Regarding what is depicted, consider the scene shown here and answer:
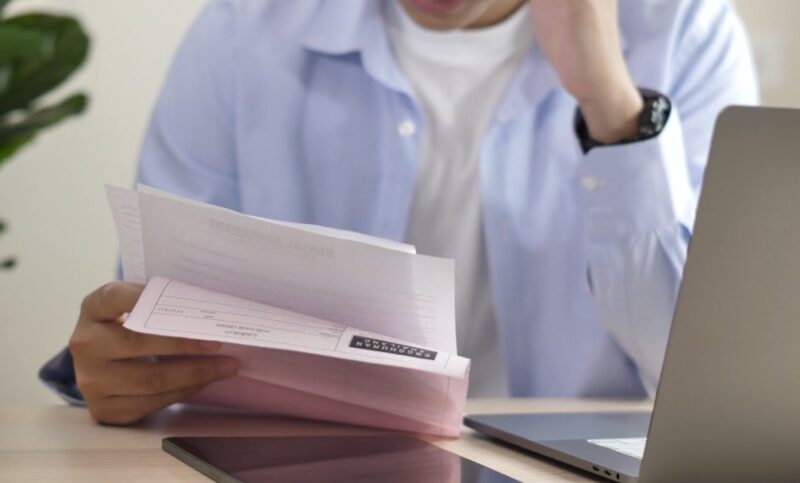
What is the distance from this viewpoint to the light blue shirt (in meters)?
1.30

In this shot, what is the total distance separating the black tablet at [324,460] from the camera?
2.07 ft

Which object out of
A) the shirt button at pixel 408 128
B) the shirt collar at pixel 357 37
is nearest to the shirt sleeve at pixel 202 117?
the shirt collar at pixel 357 37

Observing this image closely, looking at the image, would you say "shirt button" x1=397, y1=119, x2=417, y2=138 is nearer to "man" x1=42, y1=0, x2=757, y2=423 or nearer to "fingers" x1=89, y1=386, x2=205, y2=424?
"man" x1=42, y1=0, x2=757, y2=423

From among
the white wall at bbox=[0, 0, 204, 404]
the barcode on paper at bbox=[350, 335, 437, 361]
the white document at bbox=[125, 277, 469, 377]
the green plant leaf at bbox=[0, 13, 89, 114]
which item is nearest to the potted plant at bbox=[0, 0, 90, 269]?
the green plant leaf at bbox=[0, 13, 89, 114]

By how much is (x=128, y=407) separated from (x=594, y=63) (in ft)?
2.10

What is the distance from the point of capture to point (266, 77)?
134cm

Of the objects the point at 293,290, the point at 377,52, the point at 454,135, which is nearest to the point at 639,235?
the point at 454,135

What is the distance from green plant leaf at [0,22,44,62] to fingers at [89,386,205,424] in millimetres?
300

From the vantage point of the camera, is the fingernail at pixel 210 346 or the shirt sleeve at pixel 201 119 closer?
the fingernail at pixel 210 346

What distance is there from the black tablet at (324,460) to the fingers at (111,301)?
0.39 ft

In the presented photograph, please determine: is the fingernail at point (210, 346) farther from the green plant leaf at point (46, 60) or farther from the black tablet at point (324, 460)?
the green plant leaf at point (46, 60)

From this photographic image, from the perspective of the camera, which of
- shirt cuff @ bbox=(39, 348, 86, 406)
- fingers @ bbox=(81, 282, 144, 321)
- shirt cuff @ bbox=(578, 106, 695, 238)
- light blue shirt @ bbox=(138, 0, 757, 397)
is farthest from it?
light blue shirt @ bbox=(138, 0, 757, 397)

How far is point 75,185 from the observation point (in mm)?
1847

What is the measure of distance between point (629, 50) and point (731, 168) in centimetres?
83
